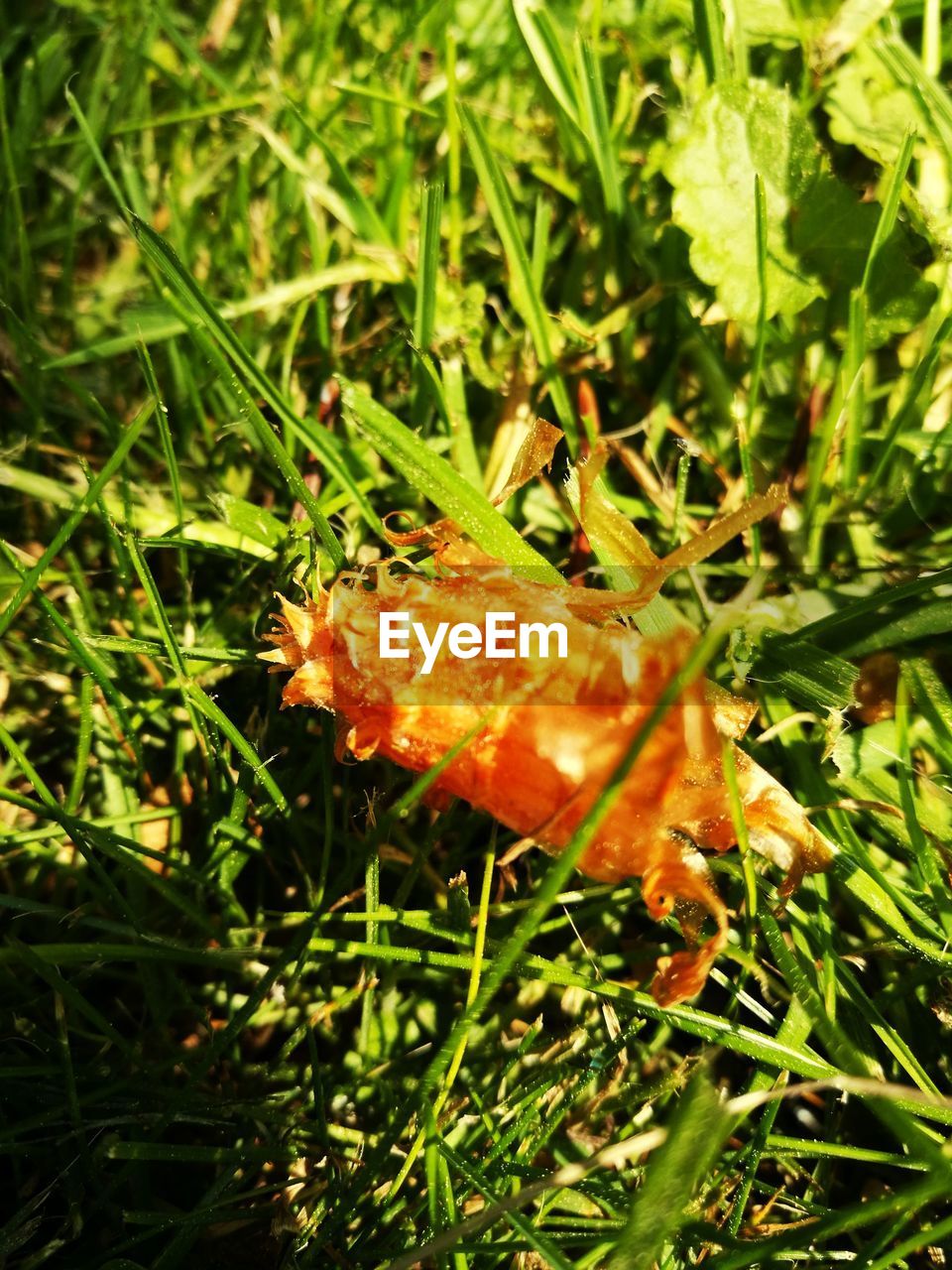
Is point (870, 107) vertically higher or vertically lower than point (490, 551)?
higher

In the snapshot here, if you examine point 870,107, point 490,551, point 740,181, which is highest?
point 870,107

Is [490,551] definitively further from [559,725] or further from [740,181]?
[740,181]

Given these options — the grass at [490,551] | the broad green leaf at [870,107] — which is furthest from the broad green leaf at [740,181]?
the broad green leaf at [870,107]

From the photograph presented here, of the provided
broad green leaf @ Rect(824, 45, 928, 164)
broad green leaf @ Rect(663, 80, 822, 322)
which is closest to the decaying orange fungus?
broad green leaf @ Rect(663, 80, 822, 322)

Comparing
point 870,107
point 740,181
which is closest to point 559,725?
point 740,181

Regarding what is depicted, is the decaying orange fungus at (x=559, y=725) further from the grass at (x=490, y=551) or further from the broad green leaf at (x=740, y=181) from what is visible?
the broad green leaf at (x=740, y=181)

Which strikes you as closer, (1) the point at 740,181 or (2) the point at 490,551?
(2) the point at 490,551
